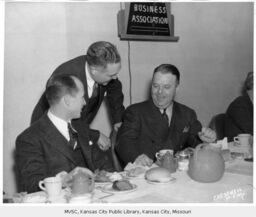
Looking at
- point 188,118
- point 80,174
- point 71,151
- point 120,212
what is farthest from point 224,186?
point 188,118

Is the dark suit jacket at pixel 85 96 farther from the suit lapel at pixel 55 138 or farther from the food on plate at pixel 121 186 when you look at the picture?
the food on plate at pixel 121 186

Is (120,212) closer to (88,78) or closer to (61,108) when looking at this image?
(61,108)

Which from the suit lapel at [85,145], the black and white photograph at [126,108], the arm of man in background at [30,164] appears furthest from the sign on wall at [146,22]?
the arm of man in background at [30,164]

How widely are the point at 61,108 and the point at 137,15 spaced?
159 cm

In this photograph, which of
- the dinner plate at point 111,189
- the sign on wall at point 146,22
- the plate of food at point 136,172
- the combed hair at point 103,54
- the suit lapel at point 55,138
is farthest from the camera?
the sign on wall at point 146,22

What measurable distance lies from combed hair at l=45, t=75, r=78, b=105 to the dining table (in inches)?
21.5

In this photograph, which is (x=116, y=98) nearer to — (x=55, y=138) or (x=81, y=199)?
(x=55, y=138)


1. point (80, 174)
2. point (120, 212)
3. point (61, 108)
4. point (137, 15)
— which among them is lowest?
point (120, 212)

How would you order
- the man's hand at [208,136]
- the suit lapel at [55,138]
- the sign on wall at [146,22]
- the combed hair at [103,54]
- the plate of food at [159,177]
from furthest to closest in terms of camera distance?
the sign on wall at [146,22], the man's hand at [208,136], the combed hair at [103,54], the suit lapel at [55,138], the plate of food at [159,177]

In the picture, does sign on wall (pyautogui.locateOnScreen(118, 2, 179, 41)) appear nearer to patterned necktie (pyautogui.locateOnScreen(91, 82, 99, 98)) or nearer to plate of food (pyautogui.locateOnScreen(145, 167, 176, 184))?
patterned necktie (pyautogui.locateOnScreen(91, 82, 99, 98))

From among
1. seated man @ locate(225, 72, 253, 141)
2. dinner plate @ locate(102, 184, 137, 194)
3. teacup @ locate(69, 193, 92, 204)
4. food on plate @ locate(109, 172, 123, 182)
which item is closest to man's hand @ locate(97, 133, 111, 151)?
food on plate @ locate(109, 172, 123, 182)

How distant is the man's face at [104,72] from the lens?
87.7 inches

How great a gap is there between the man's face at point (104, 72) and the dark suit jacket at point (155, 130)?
31 centimetres

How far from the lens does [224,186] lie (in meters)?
1.51
